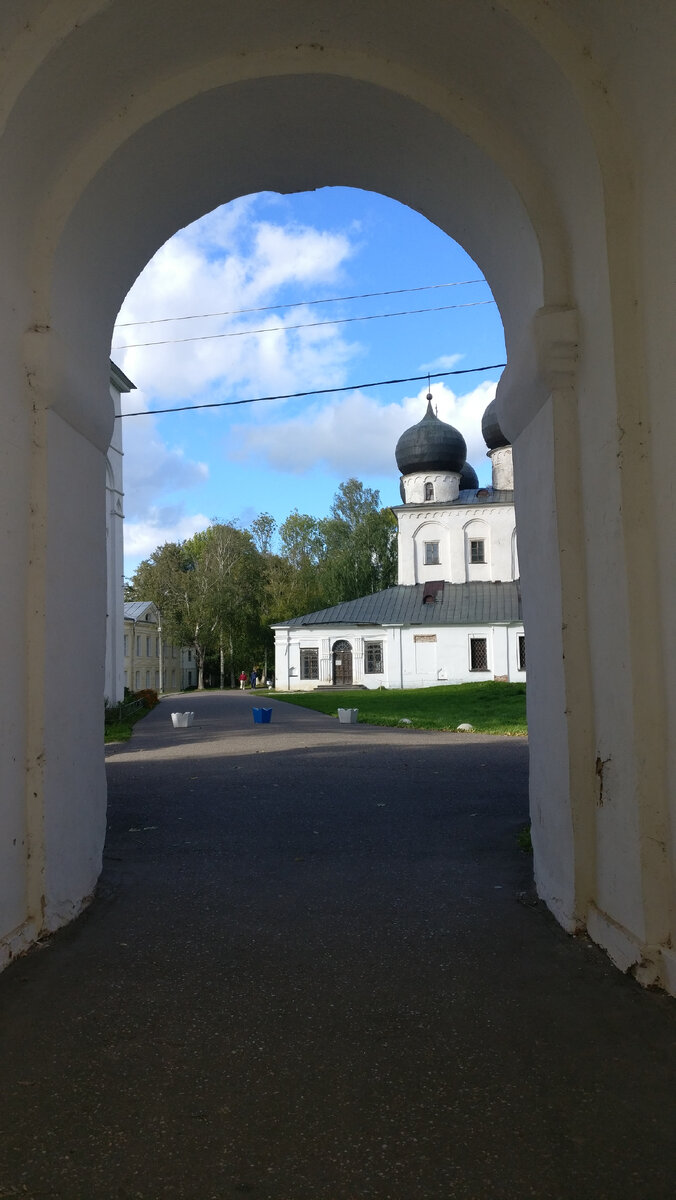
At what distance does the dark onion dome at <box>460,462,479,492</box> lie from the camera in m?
49.5

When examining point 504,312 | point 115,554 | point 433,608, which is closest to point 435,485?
point 433,608

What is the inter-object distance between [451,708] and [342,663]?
Answer: 66.4 ft

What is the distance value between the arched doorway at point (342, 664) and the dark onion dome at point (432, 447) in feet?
32.9

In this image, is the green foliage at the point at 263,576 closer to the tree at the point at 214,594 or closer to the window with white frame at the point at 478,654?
the tree at the point at 214,594

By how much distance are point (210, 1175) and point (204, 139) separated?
4654mm

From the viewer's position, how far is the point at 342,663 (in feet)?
148

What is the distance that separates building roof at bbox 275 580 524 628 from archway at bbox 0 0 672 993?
37597 millimetres

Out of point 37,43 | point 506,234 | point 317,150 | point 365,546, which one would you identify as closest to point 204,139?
point 317,150

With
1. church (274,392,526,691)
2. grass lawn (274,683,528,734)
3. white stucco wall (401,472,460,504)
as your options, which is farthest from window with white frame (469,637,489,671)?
white stucco wall (401,472,460,504)

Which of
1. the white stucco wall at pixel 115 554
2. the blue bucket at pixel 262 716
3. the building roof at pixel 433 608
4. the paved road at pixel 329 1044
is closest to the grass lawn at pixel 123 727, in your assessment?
the white stucco wall at pixel 115 554

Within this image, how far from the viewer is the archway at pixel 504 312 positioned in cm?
356

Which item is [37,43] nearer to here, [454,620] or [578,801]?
[578,801]

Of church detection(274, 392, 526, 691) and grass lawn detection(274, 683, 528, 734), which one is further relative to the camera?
church detection(274, 392, 526, 691)

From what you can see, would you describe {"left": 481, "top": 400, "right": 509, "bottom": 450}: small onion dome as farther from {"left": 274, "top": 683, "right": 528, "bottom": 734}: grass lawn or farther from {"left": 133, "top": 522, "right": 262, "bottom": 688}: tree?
{"left": 133, "top": 522, "right": 262, "bottom": 688}: tree
